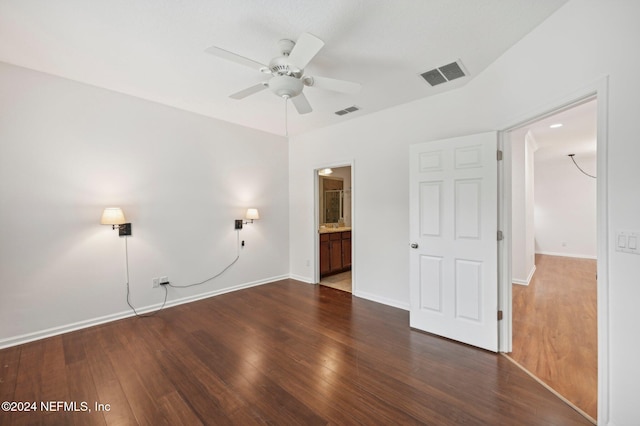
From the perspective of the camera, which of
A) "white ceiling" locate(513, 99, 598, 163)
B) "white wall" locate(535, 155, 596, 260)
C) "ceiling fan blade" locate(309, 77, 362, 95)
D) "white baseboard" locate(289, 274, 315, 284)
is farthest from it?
"white wall" locate(535, 155, 596, 260)

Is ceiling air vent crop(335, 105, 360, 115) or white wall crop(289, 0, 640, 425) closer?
white wall crop(289, 0, 640, 425)

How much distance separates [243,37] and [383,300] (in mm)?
3479

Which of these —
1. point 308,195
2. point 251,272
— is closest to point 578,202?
point 308,195

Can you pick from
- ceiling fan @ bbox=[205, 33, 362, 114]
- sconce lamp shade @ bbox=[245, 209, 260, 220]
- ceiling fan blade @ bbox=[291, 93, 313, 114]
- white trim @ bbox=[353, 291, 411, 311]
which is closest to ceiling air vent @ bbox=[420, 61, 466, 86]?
ceiling fan @ bbox=[205, 33, 362, 114]

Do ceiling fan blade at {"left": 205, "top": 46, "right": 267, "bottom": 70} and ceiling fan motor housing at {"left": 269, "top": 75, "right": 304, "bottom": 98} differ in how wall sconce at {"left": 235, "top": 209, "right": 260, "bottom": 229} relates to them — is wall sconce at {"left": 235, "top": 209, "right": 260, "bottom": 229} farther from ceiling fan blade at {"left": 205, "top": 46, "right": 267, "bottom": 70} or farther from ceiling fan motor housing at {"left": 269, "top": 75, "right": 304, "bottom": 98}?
ceiling fan blade at {"left": 205, "top": 46, "right": 267, "bottom": 70}

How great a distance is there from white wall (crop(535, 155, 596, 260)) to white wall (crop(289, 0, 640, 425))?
6402 mm

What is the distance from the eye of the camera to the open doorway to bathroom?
4.94 meters

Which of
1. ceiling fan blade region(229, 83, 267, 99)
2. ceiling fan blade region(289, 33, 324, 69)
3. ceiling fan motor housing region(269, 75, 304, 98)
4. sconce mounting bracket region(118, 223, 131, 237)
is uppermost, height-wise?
ceiling fan blade region(289, 33, 324, 69)

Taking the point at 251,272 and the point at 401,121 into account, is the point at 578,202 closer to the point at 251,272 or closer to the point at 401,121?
the point at 401,121

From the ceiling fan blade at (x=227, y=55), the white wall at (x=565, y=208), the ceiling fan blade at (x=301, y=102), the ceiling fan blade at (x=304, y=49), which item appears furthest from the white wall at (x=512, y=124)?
the white wall at (x=565, y=208)

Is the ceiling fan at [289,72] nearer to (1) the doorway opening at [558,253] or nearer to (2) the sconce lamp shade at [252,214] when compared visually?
(1) the doorway opening at [558,253]

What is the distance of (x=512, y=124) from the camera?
2330 millimetres

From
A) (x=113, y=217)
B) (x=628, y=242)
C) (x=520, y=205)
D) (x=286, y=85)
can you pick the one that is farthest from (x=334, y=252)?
(x=628, y=242)

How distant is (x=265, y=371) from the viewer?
2180 millimetres
